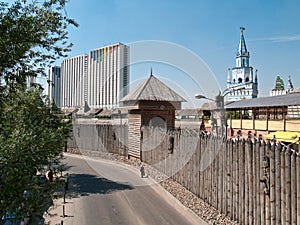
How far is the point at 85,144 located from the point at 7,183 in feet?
53.2

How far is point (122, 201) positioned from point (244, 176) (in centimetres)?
401

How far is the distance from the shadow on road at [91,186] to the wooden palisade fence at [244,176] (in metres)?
2.39

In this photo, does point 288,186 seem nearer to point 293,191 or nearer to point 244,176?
point 293,191

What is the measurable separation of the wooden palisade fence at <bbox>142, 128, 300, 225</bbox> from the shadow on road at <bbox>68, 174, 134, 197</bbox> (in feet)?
7.84

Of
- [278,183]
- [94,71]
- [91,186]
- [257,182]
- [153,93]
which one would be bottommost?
[91,186]

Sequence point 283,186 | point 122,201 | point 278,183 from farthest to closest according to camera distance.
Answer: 1. point 122,201
2. point 278,183
3. point 283,186

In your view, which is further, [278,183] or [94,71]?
[94,71]

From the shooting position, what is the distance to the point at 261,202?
16.9 ft

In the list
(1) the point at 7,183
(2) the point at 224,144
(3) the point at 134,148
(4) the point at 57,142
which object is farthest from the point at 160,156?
(1) the point at 7,183

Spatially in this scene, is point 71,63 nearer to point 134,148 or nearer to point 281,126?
point 134,148

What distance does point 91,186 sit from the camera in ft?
33.0

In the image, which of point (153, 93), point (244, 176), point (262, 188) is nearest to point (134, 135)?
point (153, 93)

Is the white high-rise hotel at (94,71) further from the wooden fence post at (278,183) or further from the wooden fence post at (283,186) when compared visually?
the wooden fence post at (283,186)

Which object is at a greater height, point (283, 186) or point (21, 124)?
point (21, 124)
